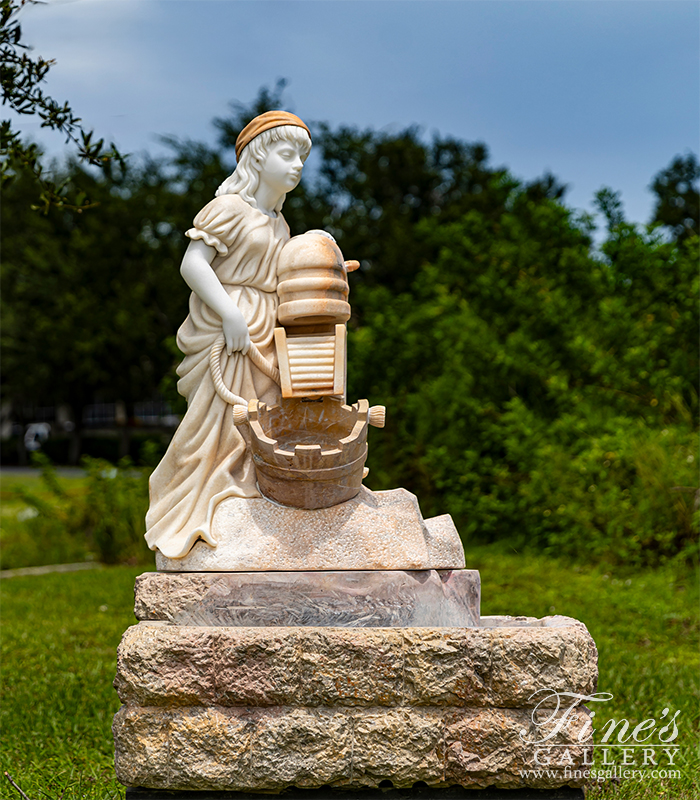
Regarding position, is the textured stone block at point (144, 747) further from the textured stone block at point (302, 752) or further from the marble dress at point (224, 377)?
the marble dress at point (224, 377)

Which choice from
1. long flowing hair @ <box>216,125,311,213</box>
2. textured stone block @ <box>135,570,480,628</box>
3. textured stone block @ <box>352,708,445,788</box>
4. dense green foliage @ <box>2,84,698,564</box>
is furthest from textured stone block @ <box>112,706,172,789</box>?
dense green foliage @ <box>2,84,698,564</box>

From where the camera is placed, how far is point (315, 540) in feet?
10.3

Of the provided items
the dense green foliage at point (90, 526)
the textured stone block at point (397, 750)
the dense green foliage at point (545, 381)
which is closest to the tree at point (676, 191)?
the dense green foliage at point (545, 381)

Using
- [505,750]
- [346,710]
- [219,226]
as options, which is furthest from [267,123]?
[505,750]

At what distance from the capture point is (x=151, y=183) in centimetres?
2162

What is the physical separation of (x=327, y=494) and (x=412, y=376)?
6888 millimetres

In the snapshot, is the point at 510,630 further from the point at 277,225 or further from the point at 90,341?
the point at 90,341

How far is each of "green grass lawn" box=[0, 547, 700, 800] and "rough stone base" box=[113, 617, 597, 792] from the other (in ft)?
2.65

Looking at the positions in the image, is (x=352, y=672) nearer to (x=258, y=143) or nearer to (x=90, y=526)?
(x=258, y=143)

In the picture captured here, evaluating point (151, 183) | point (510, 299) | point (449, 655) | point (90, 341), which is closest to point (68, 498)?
point (510, 299)

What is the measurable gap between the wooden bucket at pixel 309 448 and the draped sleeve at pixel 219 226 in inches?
25.3

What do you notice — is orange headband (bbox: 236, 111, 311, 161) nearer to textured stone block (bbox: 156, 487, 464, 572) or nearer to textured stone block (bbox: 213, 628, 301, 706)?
textured stone block (bbox: 156, 487, 464, 572)

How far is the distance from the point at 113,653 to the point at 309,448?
3.27 meters

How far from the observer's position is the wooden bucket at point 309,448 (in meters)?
3.12
